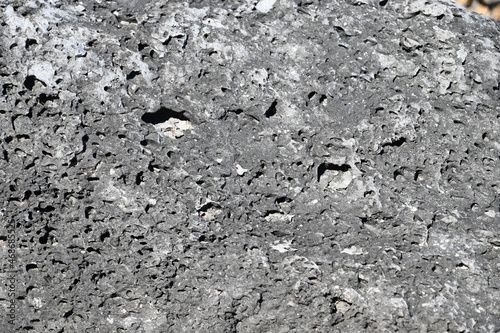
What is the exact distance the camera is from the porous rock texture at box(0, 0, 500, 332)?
0.93 m

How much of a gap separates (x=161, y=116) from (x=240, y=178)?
188mm

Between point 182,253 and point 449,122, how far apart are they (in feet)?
1.84

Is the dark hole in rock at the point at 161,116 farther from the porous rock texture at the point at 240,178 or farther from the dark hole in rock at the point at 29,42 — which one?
the dark hole in rock at the point at 29,42

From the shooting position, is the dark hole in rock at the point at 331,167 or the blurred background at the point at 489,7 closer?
the dark hole in rock at the point at 331,167

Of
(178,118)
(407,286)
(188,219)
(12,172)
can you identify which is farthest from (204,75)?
(407,286)

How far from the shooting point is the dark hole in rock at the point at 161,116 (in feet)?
3.09

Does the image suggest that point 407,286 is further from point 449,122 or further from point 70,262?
point 70,262

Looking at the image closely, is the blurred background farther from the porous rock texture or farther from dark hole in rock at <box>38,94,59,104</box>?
dark hole in rock at <box>38,94,59,104</box>

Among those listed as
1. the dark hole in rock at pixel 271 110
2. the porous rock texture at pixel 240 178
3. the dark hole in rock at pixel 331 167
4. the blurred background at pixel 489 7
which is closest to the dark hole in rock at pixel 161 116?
the porous rock texture at pixel 240 178

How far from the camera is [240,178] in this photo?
948 millimetres

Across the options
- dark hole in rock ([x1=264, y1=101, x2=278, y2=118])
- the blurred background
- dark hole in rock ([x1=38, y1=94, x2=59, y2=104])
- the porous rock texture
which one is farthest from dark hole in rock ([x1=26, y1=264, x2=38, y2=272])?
the blurred background

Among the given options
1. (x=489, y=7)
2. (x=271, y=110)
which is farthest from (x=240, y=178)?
(x=489, y=7)

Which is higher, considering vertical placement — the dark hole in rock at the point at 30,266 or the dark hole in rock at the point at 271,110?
Result: the dark hole in rock at the point at 271,110

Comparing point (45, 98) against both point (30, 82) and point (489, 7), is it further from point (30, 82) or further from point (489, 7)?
point (489, 7)
